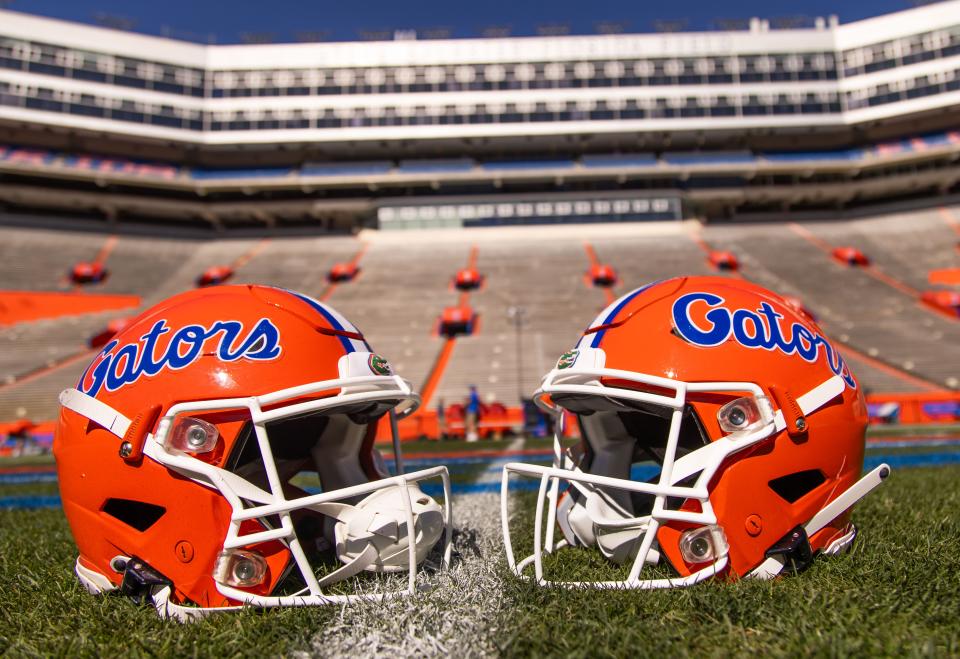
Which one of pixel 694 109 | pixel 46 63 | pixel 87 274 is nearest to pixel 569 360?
pixel 87 274

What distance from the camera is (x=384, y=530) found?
2.11 metres

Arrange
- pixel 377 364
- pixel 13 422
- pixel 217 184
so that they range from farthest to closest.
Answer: pixel 217 184, pixel 13 422, pixel 377 364

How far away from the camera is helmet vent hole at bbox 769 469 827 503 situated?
7.06 feet

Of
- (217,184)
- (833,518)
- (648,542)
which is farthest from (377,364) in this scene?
(217,184)

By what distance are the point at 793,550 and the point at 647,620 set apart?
69 cm

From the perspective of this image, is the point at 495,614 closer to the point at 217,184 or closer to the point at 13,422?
the point at 13,422

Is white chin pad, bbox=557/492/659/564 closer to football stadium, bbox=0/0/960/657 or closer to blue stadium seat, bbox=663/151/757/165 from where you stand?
football stadium, bbox=0/0/960/657

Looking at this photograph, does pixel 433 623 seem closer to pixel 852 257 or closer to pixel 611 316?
pixel 611 316

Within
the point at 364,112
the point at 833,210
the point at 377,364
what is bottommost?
the point at 377,364

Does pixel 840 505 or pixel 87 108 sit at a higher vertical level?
pixel 87 108

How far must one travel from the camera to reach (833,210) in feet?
95.2

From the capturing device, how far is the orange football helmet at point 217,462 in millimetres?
1934

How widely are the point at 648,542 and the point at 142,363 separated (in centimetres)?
186

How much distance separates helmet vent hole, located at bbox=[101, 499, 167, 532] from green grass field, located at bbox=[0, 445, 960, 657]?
27 cm
